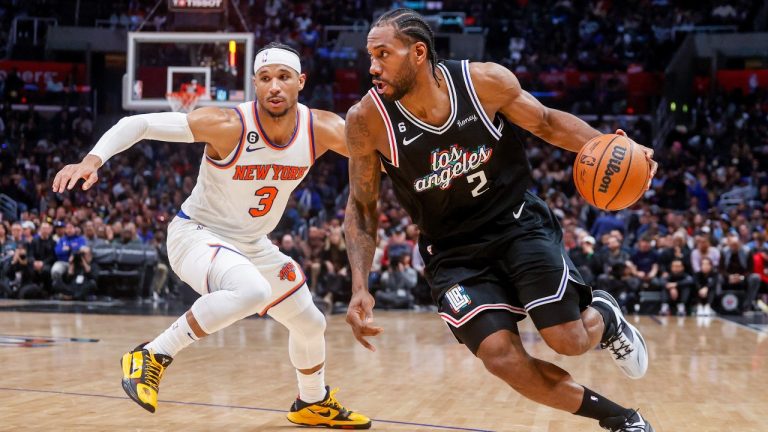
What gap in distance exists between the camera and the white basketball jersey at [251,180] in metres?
5.41

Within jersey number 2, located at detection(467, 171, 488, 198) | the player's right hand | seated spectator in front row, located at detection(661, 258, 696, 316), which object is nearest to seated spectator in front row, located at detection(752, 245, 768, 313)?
seated spectator in front row, located at detection(661, 258, 696, 316)

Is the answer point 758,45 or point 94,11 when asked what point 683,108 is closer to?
point 758,45

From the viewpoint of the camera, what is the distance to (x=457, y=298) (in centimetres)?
416

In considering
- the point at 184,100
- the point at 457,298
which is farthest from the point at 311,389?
the point at 184,100

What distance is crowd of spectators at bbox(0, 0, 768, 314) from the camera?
587 inches

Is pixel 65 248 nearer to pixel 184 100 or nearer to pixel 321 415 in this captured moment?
pixel 184 100

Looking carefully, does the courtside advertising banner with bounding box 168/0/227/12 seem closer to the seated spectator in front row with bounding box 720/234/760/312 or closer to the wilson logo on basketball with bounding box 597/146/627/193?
the seated spectator in front row with bounding box 720/234/760/312

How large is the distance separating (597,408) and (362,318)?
3.79 feet

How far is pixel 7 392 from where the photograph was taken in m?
6.04

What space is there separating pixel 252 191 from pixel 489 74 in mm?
1847

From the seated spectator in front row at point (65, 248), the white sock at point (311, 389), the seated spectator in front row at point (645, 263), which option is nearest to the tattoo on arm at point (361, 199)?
the white sock at point (311, 389)

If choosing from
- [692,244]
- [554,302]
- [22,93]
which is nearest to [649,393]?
[554,302]

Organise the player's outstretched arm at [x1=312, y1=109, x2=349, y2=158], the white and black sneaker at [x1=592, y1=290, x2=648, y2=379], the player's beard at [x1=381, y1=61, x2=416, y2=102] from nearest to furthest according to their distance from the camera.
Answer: the player's beard at [x1=381, y1=61, x2=416, y2=102], the white and black sneaker at [x1=592, y1=290, x2=648, y2=379], the player's outstretched arm at [x1=312, y1=109, x2=349, y2=158]

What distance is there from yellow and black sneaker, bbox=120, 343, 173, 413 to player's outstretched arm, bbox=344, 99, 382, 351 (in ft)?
4.14
